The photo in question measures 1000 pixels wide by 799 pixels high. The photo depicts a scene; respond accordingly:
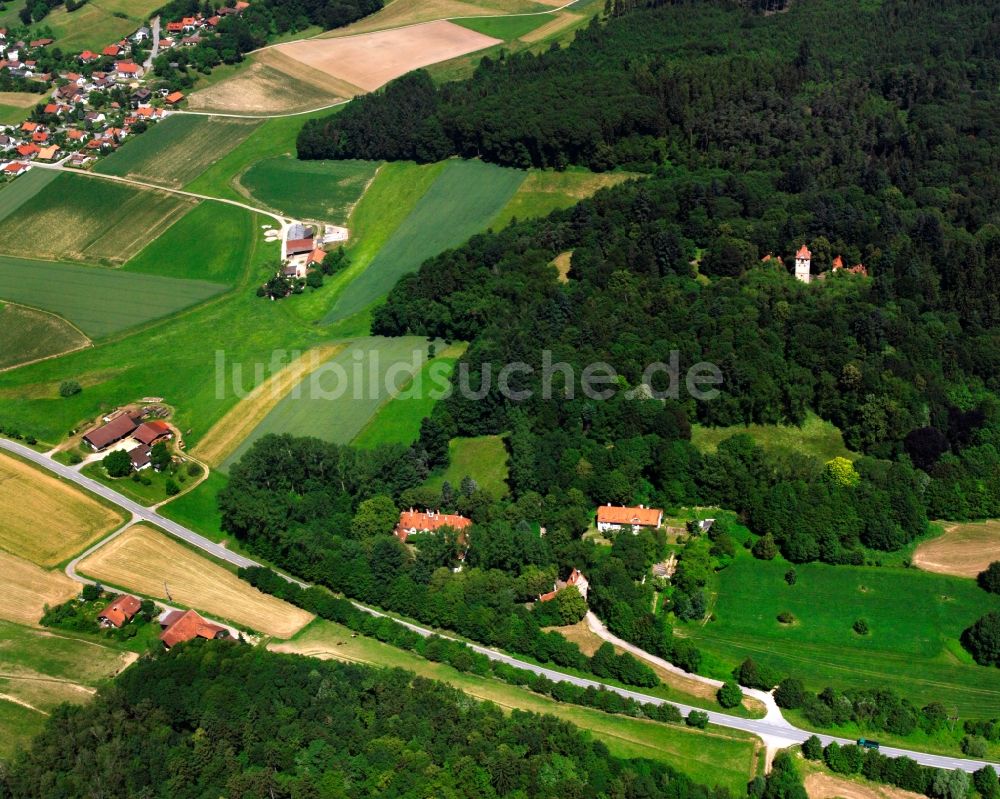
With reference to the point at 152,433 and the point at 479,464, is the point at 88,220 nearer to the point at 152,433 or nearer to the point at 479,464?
the point at 152,433

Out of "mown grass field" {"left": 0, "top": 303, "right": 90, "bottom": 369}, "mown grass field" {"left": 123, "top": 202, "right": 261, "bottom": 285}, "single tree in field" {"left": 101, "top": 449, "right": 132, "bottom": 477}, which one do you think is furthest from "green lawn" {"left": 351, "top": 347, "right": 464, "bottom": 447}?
"mown grass field" {"left": 0, "top": 303, "right": 90, "bottom": 369}

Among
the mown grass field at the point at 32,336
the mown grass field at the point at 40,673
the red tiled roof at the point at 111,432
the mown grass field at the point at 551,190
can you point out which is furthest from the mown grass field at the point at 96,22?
the mown grass field at the point at 40,673

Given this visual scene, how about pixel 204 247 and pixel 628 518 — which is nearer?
pixel 628 518

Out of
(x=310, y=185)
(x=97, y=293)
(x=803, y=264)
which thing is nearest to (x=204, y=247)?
(x=97, y=293)

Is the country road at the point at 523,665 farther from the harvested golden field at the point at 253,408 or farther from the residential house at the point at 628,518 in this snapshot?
the residential house at the point at 628,518

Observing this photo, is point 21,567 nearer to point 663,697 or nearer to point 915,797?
point 663,697

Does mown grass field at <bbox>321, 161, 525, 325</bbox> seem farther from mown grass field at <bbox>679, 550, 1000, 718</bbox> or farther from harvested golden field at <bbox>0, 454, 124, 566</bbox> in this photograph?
mown grass field at <bbox>679, 550, 1000, 718</bbox>
